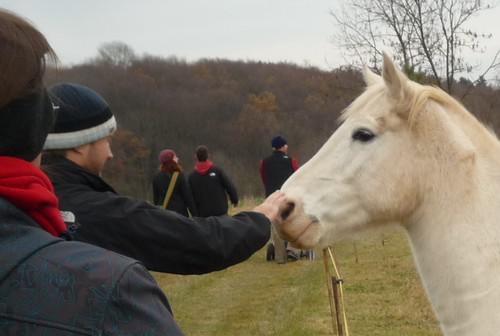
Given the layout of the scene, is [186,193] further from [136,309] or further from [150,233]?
[136,309]

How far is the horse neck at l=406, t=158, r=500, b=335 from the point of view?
255 centimetres

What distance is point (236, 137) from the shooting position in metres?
51.8

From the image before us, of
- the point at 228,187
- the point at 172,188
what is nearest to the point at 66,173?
the point at 172,188

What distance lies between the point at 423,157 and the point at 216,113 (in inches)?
2055

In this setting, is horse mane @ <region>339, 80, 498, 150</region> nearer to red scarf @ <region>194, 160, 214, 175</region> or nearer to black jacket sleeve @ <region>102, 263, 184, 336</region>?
black jacket sleeve @ <region>102, 263, 184, 336</region>

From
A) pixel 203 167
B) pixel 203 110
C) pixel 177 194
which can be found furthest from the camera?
pixel 203 110

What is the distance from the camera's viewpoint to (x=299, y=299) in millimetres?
8938

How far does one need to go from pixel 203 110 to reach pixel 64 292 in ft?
177

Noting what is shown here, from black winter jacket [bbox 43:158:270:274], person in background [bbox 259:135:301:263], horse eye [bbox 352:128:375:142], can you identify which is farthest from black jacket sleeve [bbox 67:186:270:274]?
person in background [bbox 259:135:301:263]

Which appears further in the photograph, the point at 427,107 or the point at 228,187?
the point at 228,187

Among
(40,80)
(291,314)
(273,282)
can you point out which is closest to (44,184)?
(40,80)

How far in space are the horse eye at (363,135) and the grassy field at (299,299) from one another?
13.6 feet

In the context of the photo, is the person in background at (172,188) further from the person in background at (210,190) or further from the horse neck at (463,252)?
the horse neck at (463,252)

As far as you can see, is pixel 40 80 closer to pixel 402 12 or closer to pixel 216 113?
pixel 402 12
